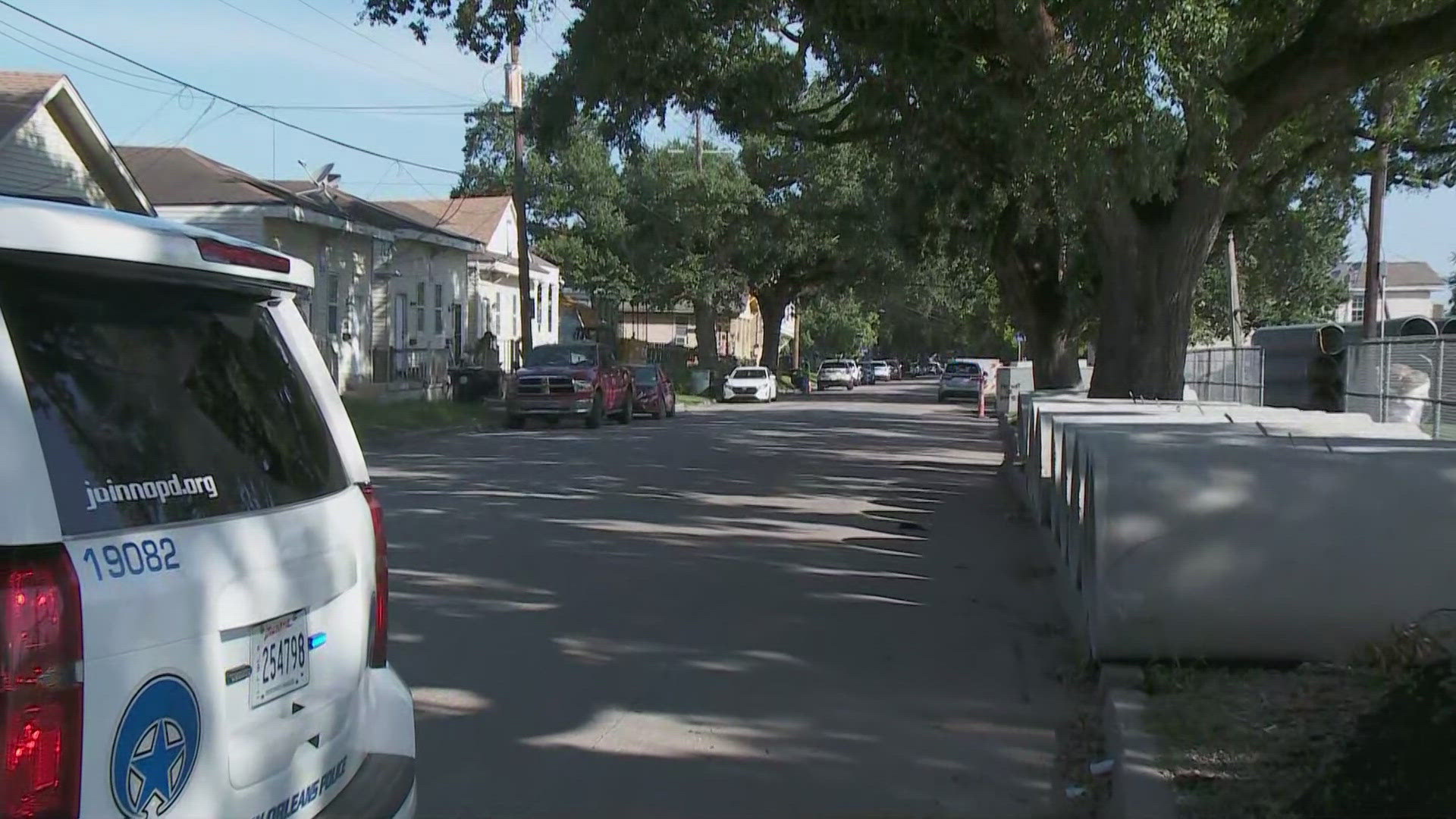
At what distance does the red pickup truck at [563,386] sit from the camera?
28.7 meters

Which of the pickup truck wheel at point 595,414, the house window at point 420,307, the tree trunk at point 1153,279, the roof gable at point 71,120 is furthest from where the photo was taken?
the house window at point 420,307

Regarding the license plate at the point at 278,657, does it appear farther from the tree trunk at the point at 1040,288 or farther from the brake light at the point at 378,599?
the tree trunk at the point at 1040,288

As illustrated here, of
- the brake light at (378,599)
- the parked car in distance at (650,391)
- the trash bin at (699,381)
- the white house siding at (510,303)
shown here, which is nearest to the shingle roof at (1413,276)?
the trash bin at (699,381)

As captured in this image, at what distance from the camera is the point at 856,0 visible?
13.9 metres

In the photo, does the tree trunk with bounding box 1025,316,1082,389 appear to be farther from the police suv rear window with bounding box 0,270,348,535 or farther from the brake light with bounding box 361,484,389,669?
the police suv rear window with bounding box 0,270,348,535

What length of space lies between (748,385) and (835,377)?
70.4 feet

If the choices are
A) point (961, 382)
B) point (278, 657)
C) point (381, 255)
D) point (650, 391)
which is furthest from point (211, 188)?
point (961, 382)

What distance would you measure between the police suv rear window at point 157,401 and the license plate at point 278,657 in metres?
0.28

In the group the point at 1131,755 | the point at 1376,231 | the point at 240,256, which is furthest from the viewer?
the point at 1376,231

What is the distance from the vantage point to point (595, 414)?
29.5 m

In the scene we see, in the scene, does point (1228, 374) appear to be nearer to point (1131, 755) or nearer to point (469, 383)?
point (469, 383)

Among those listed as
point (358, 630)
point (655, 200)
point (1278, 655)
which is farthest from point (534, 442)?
point (655, 200)

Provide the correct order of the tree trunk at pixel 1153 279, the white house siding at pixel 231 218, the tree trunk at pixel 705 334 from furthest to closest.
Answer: the tree trunk at pixel 705 334 < the white house siding at pixel 231 218 < the tree trunk at pixel 1153 279

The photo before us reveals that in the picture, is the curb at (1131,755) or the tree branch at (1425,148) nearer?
the curb at (1131,755)
